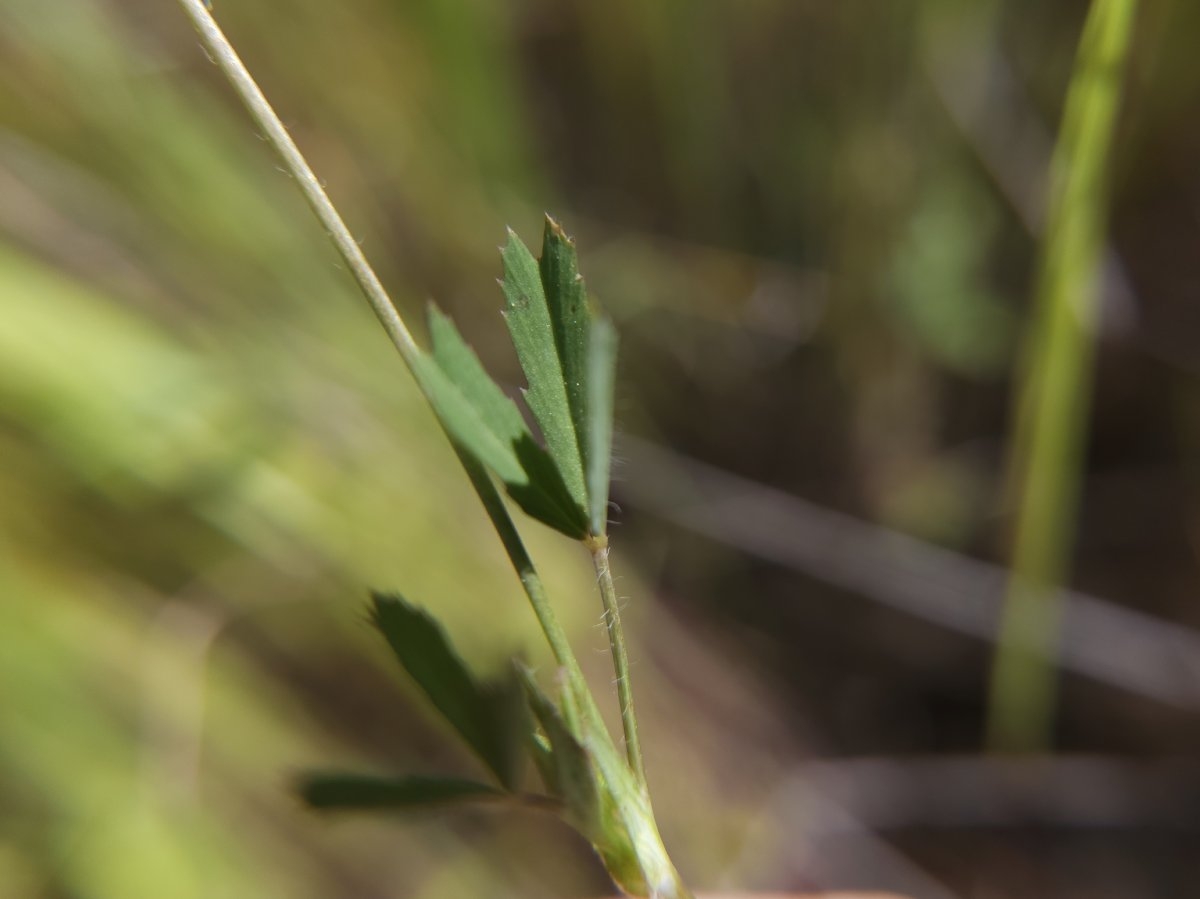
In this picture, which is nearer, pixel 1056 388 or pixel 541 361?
pixel 541 361

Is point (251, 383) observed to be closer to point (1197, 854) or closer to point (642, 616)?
point (642, 616)

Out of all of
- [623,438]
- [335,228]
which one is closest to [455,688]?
[335,228]

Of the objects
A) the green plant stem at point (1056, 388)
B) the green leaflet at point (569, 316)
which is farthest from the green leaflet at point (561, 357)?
the green plant stem at point (1056, 388)

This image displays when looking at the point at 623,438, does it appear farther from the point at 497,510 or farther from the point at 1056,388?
the point at 497,510

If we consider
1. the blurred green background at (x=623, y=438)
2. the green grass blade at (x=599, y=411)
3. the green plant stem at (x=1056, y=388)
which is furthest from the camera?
the blurred green background at (x=623, y=438)

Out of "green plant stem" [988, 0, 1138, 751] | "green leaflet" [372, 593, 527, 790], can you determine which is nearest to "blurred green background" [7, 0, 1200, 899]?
"green plant stem" [988, 0, 1138, 751]

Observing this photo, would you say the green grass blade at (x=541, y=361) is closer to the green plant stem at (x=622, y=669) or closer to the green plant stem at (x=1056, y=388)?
the green plant stem at (x=622, y=669)

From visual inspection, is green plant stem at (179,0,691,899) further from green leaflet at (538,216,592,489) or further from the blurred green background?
the blurred green background

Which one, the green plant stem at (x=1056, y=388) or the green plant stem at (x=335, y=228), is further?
the green plant stem at (x=1056, y=388)
